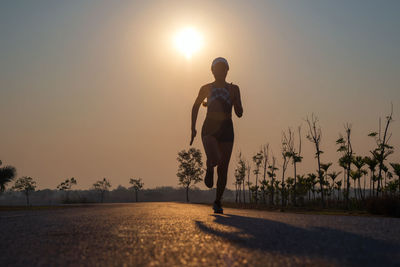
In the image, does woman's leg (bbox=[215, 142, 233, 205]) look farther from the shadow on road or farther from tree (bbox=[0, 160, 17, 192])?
tree (bbox=[0, 160, 17, 192])

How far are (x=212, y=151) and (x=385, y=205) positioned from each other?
514cm

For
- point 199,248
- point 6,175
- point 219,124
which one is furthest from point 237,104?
point 6,175

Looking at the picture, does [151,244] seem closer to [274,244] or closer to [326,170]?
[274,244]

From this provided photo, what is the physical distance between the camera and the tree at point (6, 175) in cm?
2593

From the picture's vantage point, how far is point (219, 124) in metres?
5.95

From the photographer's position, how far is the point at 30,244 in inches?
88.4

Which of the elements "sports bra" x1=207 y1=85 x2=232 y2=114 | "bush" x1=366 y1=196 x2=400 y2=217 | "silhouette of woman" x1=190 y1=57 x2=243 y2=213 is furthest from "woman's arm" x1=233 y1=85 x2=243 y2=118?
"bush" x1=366 y1=196 x2=400 y2=217

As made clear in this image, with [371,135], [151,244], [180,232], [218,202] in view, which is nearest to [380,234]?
[180,232]

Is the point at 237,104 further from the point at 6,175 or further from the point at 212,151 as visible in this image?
the point at 6,175

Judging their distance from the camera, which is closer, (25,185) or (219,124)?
(219,124)

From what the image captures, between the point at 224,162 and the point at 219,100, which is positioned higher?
the point at 219,100

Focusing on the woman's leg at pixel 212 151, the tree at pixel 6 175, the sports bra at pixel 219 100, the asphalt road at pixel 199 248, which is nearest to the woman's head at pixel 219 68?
the sports bra at pixel 219 100

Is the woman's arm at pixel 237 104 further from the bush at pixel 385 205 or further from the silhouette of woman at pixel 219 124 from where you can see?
the bush at pixel 385 205

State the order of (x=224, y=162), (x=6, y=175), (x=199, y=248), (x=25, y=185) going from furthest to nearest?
(x=25, y=185)
(x=6, y=175)
(x=224, y=162)
(x=199, y=248)
